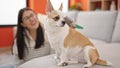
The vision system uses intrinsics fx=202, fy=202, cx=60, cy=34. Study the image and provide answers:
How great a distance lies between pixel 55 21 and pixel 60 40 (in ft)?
0.42

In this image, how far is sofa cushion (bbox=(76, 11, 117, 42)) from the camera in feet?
8.33

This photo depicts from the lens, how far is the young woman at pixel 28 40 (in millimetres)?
1993

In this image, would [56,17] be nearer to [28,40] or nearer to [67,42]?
[67,42]

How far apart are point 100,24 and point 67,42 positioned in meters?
1.42

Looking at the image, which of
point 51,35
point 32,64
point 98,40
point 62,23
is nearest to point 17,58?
point 32,64

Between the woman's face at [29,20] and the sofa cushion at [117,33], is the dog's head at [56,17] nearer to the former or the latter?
the woman's face at [29,20]

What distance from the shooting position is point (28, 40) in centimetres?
206

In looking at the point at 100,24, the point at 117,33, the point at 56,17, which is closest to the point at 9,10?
the point at 100,24

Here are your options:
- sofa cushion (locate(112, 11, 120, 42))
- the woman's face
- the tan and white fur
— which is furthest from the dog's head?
sofa cushion (locate(112, 11, 120, 42))

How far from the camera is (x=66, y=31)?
134 centimetres

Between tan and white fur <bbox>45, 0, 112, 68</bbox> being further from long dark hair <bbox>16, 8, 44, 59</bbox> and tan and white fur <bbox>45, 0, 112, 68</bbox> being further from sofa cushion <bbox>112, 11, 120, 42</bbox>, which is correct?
sofa cushion <bbox>112, 11, 120, 42</bbox>

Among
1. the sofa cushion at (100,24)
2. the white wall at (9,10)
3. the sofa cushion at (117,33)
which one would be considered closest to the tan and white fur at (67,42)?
the sofa cushion at (117,33)

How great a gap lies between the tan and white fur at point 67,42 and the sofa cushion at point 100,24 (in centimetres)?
128

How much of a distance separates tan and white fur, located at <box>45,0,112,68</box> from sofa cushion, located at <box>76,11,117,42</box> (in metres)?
1.28
